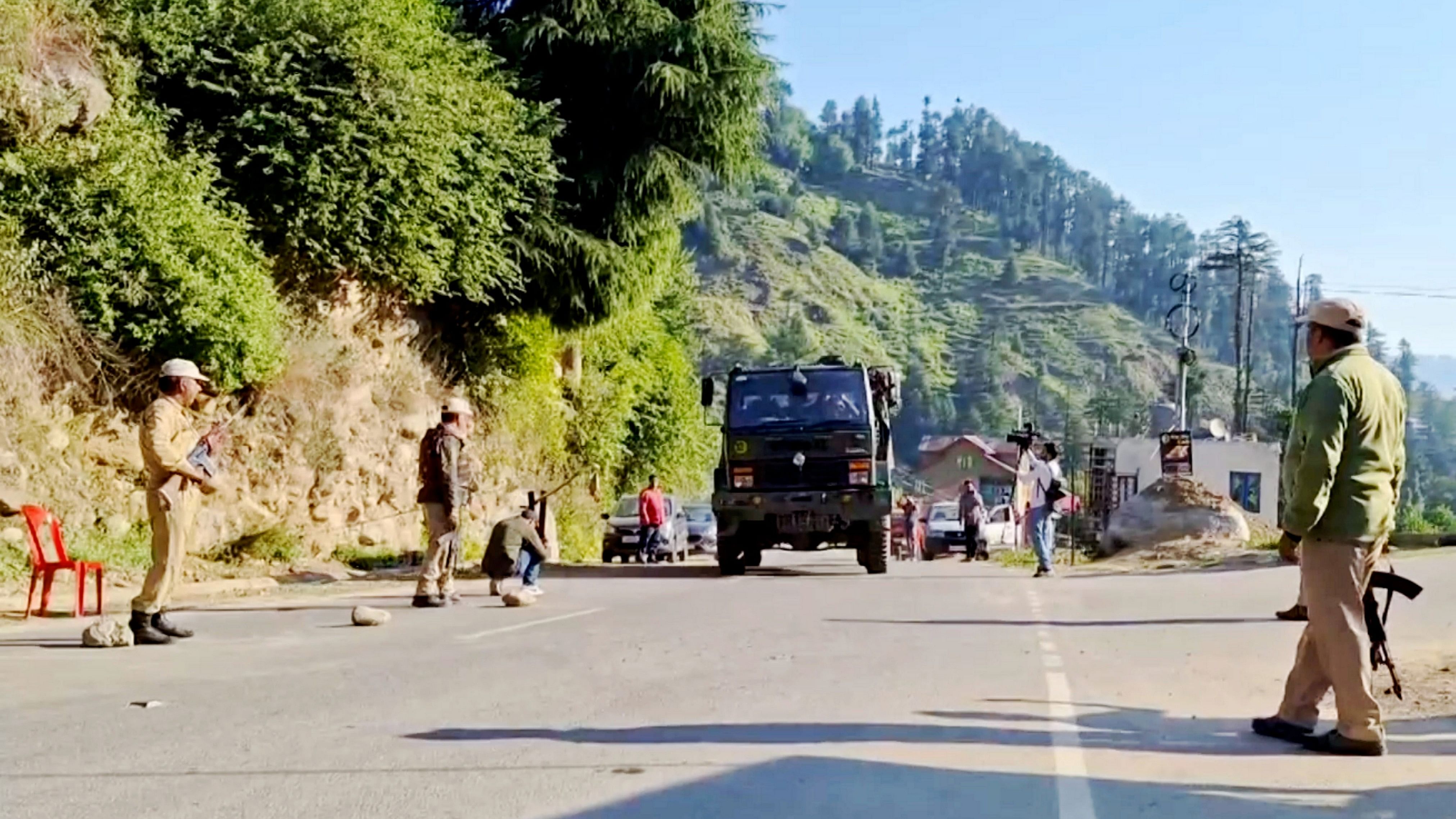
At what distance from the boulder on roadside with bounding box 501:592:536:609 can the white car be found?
79.3 feet

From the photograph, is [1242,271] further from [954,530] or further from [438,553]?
[438,553]

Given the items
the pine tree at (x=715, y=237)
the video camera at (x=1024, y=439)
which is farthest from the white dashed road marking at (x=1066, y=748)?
the pine tree at (x=715, y=237)

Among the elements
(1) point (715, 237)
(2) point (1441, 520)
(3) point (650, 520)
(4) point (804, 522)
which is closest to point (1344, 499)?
(4) point (804, 522)

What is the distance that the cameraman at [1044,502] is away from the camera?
2175 cm

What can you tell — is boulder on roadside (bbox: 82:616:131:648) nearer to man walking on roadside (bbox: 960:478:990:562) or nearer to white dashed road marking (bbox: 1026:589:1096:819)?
white dashed road marking (bbox: 1026:589:1096:819)

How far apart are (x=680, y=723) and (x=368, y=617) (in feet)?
18.2

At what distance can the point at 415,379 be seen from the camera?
85.1 feet

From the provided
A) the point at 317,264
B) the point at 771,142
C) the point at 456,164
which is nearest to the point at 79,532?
the point at 317,264

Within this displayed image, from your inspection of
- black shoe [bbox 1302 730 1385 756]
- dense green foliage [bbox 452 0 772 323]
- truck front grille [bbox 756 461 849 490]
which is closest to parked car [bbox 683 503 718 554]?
dense green foliage [bbox 452 0 772 323]

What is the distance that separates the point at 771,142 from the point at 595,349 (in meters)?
7.20

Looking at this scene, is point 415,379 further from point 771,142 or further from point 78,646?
point 78,646

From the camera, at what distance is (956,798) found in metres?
6.08

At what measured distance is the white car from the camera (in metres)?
46.7

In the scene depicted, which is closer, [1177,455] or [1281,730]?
[1281,730]
